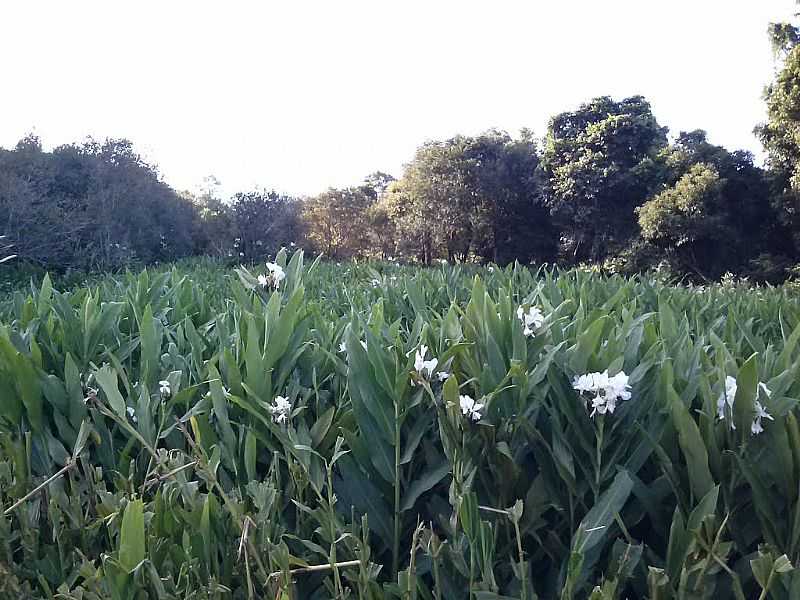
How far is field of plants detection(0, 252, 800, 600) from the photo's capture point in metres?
0.94

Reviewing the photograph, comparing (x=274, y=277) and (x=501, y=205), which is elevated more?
(x=274, y=277)

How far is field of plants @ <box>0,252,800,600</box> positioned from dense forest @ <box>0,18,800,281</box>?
1341 cm

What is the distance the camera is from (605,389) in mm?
1055

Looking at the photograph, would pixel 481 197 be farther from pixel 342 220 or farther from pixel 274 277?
pixel 274 277

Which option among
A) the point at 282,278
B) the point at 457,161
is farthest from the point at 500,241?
the point at 282,278

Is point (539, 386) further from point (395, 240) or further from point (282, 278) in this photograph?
point (395, 240)

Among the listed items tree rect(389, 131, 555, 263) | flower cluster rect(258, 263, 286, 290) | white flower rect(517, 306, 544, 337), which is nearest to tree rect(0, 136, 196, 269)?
tree rect(389, 131, 555, 263)

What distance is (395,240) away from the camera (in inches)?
1235

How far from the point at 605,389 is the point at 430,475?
345 millimetres

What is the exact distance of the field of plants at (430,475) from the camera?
938mm

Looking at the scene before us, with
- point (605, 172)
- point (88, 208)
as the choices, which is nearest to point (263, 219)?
point (88, 208)

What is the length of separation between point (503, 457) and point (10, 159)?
1659 cm

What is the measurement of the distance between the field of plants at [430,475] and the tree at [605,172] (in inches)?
983

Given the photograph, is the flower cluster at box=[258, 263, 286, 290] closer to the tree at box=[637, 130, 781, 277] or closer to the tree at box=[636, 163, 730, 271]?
the tree at box=[637, 130, 781, 277]
